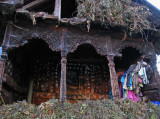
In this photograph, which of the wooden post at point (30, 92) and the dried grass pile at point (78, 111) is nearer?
the dried grass pile at point (78, 111)

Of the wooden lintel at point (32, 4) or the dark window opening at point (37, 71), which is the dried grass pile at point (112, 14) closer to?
the wooden lintel at point (32, 4)

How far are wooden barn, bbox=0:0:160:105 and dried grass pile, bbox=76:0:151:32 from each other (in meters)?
0.03

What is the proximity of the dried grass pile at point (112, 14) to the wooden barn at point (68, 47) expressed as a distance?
1.3 inches

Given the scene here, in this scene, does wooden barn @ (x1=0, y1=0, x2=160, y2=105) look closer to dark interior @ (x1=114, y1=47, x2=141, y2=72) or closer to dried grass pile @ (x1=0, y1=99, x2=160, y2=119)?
dark interior @ (x1=114, y1=47, x2=141, y2=72)

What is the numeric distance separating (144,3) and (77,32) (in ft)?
12.2

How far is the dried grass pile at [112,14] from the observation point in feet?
16.9

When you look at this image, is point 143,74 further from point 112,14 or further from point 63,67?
point 63,67

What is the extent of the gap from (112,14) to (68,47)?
6.53ft

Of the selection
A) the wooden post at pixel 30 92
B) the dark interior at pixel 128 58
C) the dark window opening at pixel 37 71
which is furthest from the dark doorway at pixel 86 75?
the wooden post at pixel 30 92

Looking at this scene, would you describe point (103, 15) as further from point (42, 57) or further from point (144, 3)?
point (42, 57)

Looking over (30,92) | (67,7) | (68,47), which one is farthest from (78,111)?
(67,7)

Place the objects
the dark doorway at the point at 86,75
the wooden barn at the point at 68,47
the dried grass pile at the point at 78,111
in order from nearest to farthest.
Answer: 1. the dried grass pile at the point at 78,111
2. the wooden barn at the point at 68,47
3. the dark doorway at the point at 86,75

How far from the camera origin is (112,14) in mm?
5438

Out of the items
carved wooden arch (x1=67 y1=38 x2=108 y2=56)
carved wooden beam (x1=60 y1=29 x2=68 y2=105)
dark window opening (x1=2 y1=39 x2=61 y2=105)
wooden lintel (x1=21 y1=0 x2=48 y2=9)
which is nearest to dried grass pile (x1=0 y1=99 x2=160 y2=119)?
carved wooden beam (x1=60 y1=29 x2=68 y2=105)
